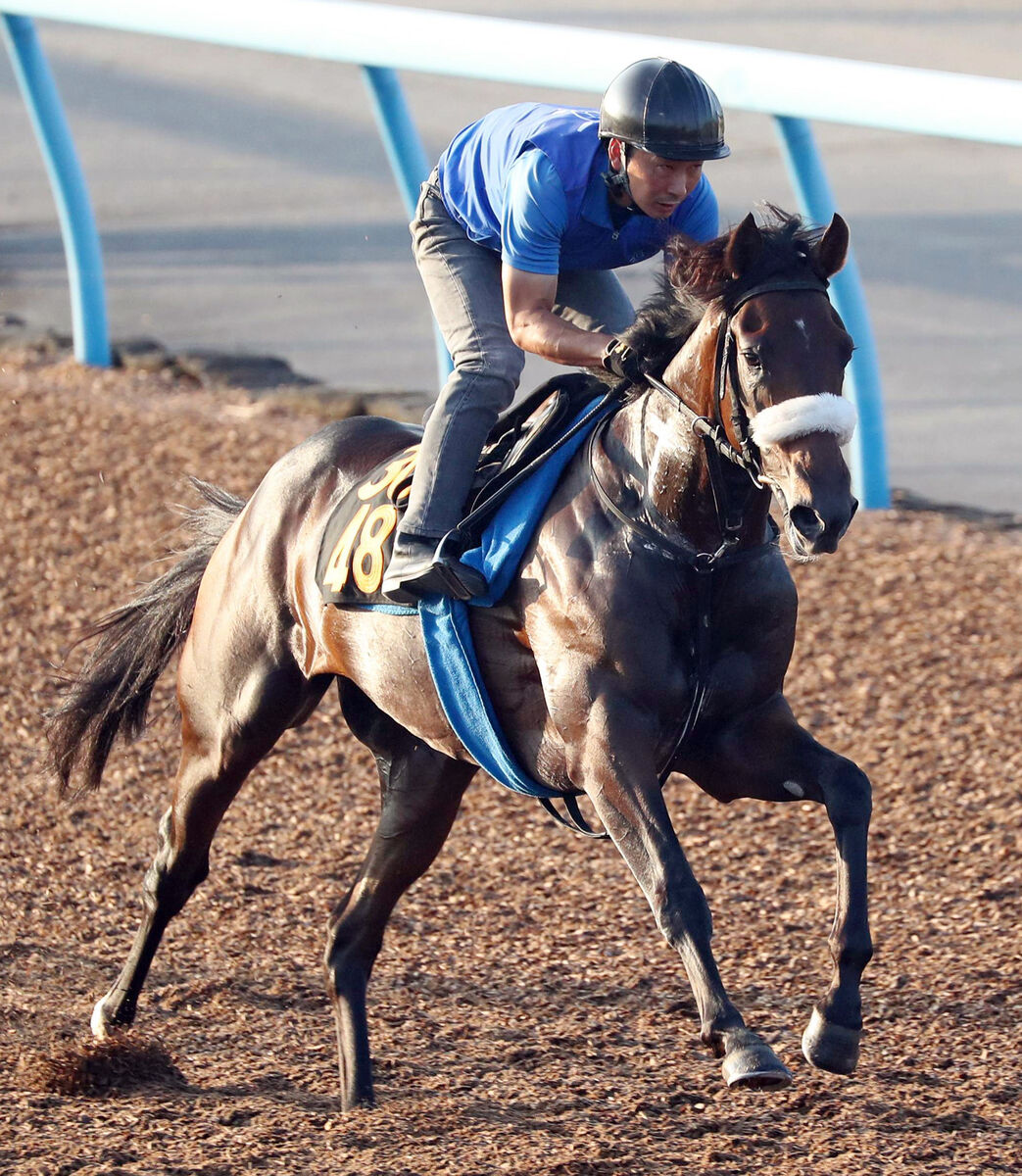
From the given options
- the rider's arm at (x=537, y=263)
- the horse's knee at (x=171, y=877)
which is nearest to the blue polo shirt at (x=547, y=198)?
the rider's arm at (x=537, y=263)

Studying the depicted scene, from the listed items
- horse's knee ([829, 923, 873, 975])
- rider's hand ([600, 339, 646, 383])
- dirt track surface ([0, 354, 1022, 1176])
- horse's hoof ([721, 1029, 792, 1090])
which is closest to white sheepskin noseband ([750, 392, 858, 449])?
rider's hand ([600, 339, 646, 383])

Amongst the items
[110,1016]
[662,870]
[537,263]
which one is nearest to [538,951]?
[110,1016]

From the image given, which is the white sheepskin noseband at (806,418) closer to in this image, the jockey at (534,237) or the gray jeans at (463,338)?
the jockey at (534,237)

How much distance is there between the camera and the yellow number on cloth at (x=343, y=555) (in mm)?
4527

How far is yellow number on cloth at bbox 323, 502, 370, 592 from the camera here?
453 cm

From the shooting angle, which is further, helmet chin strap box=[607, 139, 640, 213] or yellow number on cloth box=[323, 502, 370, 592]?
yellow number on cloth box=[323, 502, 370, 592]

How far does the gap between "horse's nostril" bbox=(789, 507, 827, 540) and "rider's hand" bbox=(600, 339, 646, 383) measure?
0.66 m

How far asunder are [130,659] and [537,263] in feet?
6.38

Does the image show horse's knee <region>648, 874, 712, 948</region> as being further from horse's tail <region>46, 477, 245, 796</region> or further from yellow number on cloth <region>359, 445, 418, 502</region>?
horse's tail <region>46, 477, 245, 796</region>

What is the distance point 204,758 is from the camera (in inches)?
195

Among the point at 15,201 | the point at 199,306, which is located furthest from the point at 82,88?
the point at 199,306

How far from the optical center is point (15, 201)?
14.2m

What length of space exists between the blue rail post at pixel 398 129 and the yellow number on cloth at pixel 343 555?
13.7 ft

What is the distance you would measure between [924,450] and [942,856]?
406 centimetres
